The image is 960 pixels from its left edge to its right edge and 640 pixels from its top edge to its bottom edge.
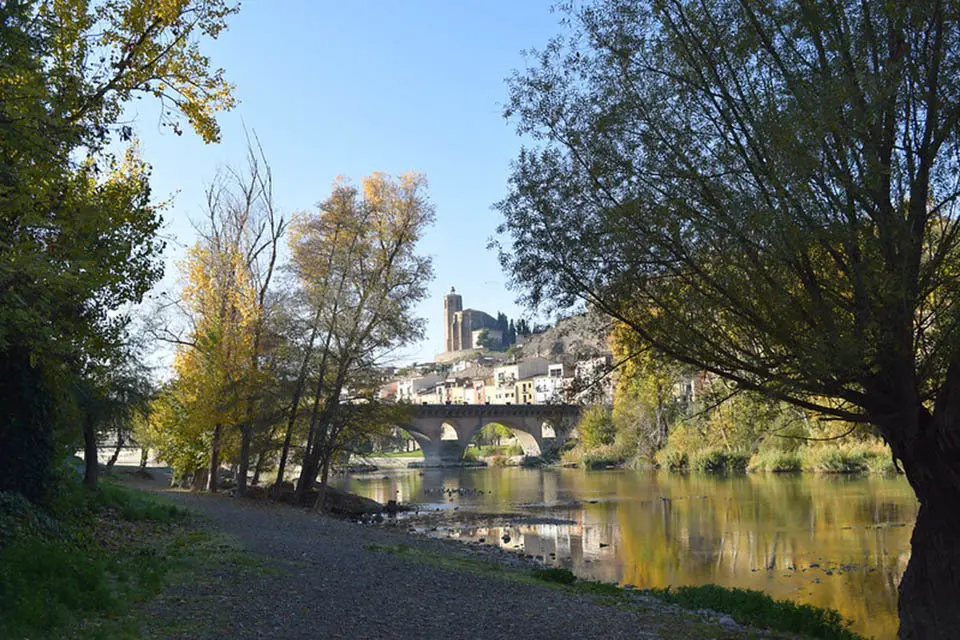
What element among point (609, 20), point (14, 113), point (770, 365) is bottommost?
point (770, 365)

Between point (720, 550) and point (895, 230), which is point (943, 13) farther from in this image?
point (720, 550)

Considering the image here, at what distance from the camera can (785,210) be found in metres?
7.41

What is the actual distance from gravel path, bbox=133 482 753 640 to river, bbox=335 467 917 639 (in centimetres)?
422

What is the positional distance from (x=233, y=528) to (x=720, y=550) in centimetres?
1038

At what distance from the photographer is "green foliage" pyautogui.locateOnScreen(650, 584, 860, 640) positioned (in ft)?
33.4

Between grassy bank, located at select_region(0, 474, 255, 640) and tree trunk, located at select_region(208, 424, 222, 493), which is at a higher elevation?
tree trunk, located at select_region(208, 424, 222, 493)

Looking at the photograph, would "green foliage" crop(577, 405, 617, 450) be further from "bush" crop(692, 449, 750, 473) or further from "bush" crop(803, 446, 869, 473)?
"bush" crop(803, 446, 869, 473)

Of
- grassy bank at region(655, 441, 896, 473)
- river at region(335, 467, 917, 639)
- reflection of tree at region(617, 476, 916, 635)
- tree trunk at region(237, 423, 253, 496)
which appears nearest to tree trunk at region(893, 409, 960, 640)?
river at region(335, 467, 917, 639)

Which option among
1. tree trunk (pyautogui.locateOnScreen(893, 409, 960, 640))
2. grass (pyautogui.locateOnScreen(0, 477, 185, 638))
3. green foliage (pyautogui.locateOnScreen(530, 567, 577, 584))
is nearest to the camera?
grass (pyautogui.locateOnScreen(0, 477, 185, 638))

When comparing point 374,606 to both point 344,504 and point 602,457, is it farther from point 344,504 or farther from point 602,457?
point 602,457

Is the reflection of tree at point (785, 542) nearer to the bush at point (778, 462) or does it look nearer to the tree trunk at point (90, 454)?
the bush at point (778, 462)

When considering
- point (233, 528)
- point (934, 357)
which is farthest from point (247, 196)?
point (934, 357)

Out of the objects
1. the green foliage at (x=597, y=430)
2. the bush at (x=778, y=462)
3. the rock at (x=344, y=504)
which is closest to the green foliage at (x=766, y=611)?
the rock at (x=344, y=504)

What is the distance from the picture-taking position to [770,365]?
27.4ft
